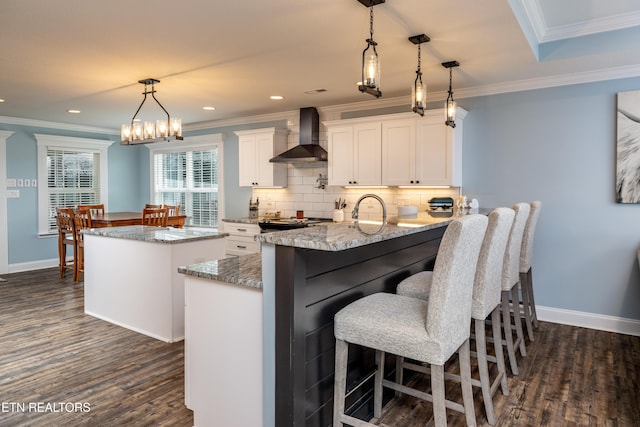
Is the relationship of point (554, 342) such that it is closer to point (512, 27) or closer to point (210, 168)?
point (512, 27)

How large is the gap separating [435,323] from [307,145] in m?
4.19

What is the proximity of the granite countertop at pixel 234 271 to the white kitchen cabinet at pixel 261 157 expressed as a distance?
3618 millimetres

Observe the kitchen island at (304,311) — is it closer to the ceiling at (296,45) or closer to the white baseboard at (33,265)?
the ceiling at (296,45)

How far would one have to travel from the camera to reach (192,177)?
7.40 m

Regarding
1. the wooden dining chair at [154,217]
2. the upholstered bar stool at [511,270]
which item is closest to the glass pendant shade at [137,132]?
the wooden dining chair at [154,217]

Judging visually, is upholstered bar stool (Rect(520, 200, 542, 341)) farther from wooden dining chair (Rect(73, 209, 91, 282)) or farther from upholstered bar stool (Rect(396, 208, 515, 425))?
wooden dining chair (Rect(73, 209, 91, 282))

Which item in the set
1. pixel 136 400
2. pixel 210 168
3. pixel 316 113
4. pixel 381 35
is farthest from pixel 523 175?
pixel 210 168

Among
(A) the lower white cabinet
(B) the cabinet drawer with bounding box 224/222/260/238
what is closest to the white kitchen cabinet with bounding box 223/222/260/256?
(B) the cabinet drawer with bounding box 224/222/260/238

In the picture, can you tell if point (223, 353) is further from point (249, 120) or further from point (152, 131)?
point (249, 120)

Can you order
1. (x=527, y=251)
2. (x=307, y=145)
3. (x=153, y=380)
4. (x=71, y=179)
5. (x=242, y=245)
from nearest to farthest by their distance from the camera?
(x=153, y=380)
(x=527, y=251)
(x=307, y=145)
(x=242, y=245)
(x=71, y=179)

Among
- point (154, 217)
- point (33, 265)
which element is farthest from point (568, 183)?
point (33, 265)

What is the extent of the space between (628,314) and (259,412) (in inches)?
145

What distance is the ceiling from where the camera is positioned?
260cm

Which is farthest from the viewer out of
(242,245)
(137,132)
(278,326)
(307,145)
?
(242,245)
